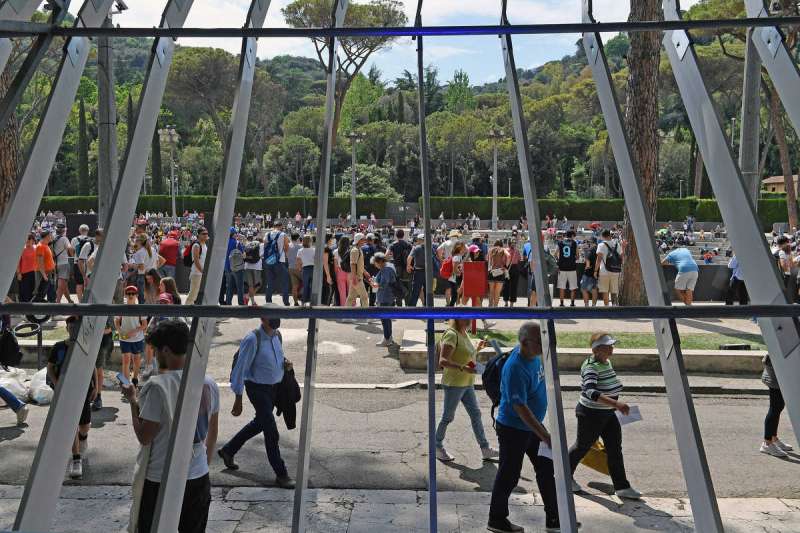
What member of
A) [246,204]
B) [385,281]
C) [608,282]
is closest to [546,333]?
[385,281]

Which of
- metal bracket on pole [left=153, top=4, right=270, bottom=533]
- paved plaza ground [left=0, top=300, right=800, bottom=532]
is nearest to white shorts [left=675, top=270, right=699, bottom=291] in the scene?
paved plaza ground [left=0, top=300, right=800, bottom=532]

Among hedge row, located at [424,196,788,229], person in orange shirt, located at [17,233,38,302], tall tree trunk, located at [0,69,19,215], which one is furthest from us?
hedge row, located at [424,196,788,229]

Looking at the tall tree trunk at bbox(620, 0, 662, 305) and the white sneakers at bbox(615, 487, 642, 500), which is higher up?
the tall tree trunk at bbox(620, 0, 662, 305)

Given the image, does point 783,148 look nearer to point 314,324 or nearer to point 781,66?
point 781,66

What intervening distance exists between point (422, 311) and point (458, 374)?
436cm

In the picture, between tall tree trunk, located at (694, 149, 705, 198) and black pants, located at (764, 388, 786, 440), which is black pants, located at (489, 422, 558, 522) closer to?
black pants, located at (764, 388, 786, 440)

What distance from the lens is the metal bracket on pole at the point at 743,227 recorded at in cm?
261

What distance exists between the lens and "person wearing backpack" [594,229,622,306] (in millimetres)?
14281

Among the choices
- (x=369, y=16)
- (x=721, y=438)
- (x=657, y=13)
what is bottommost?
(x=721, y=438)

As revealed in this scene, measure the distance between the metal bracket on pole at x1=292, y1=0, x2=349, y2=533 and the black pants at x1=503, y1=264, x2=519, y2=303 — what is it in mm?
11323

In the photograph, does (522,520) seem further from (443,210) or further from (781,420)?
(443,210)

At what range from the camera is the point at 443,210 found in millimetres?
54469

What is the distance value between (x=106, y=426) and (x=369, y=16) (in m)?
38.1

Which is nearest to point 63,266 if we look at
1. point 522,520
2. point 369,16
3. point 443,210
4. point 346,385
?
point 346,385
